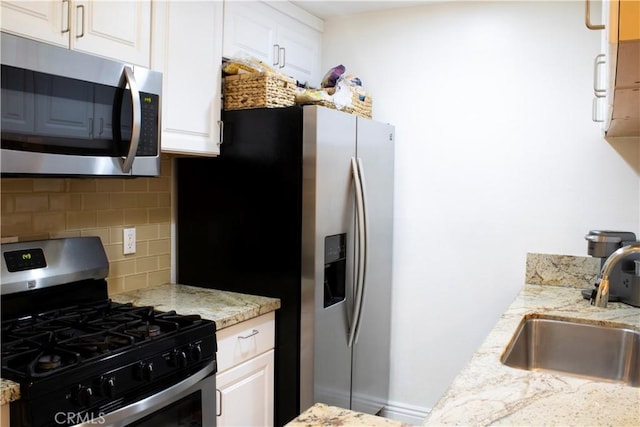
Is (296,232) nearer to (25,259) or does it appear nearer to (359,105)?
(359,105)

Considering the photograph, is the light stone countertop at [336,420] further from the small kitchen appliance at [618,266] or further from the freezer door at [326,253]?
the small kitchen appliance at [618,266]

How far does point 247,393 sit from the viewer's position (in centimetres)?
221

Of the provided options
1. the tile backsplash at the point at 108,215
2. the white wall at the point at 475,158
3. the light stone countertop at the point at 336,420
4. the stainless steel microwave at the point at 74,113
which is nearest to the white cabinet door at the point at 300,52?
the white wall at the point at 475,158

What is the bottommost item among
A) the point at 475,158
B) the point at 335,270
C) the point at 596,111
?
the point at 335,270

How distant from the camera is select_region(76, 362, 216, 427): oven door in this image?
62.4 inches

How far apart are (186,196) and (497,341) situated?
153 cm

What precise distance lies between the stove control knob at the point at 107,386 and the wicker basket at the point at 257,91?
1268mm

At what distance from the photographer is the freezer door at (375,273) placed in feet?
8.69

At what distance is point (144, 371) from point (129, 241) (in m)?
0.86

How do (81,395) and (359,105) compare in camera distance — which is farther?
(359,105)

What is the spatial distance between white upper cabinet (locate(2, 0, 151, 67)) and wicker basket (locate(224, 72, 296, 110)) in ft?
1.49

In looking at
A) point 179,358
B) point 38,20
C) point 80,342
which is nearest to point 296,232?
point 179,358

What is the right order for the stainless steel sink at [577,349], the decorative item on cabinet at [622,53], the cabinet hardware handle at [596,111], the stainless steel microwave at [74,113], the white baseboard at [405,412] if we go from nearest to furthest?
the decorative item on cabinet at [622,53] → the stainless steel microwave at [74,113] → the stainless steel sink at [577,349] → the cabinet hardware handle at [596,111] → the white baseboard at [405,412]

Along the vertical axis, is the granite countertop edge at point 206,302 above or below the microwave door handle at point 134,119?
below
